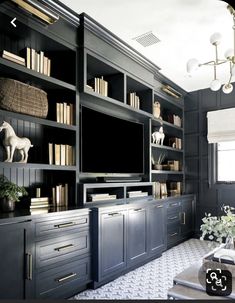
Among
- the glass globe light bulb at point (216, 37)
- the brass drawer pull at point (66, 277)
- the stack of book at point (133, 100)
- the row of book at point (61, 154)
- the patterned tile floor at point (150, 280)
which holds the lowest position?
the patterned tile floor at point (150, 280)

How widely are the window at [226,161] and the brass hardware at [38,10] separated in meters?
3.76

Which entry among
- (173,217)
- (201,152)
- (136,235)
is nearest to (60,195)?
(136,235)

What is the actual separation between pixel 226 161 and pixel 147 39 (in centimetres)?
280

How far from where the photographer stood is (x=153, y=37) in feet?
10.7

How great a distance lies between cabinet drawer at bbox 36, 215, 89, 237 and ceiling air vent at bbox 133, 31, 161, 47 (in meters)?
2.14

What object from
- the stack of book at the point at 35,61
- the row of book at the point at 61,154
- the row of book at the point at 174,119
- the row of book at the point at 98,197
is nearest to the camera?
the stack of book at the point at 35,61

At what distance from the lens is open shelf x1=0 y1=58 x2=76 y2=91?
2.29m

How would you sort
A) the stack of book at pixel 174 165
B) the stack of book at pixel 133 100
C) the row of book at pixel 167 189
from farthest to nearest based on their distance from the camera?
the stack of book at pixel 174 165
the row of book at pixel 167 189
the stack of book at pixel 133 100

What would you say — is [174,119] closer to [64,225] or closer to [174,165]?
[174,165]

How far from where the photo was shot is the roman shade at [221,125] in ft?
15.7

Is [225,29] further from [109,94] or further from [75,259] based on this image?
[75,259]

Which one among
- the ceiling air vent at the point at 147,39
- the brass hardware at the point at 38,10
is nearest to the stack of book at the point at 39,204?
the brass hardware at the point at 38,10

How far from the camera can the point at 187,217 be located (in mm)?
4840

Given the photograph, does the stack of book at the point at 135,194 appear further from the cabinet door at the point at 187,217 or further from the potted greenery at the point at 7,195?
the potted greenery at the point at 7,195
